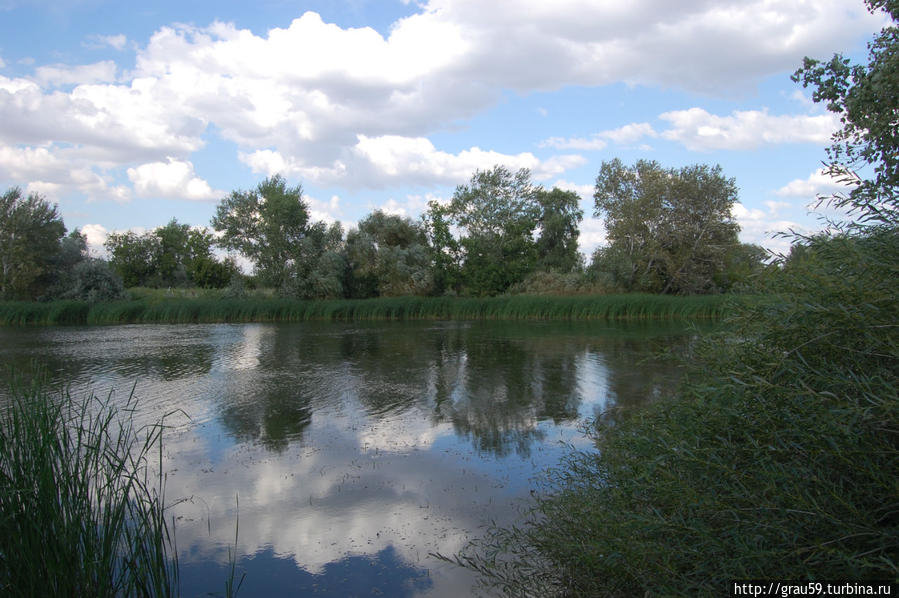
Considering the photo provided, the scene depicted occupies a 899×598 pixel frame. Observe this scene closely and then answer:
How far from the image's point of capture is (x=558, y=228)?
41.7 metres

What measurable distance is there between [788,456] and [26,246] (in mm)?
44972

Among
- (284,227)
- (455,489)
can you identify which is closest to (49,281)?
(284,227)

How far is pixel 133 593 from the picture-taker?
3543 mm

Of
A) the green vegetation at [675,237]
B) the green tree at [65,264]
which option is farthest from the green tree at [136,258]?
the green vegetation at [675,237]

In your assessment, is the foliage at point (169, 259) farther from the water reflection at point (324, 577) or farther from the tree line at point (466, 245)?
the water reflection at point (324, 577)

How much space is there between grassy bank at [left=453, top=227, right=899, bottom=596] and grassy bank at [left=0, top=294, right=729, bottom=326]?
25.9m

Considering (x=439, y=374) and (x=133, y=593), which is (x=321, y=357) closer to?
(x=439, y=374)

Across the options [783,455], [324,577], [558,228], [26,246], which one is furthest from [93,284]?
[783,455]

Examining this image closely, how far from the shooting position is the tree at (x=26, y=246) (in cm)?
3716

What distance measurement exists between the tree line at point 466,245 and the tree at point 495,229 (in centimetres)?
7

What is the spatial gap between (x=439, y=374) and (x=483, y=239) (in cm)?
2696

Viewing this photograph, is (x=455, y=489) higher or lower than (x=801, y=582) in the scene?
lower

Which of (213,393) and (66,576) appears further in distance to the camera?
(213,393)

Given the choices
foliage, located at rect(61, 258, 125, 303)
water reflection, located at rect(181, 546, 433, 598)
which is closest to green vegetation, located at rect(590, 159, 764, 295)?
foliage, located at rect(61, 258, 125, 303)
